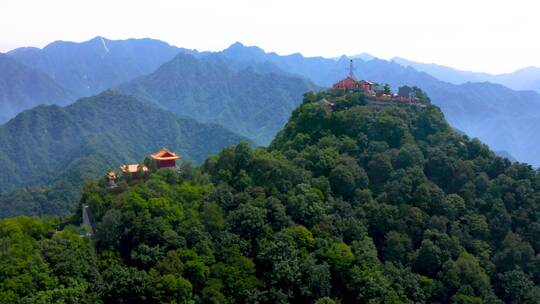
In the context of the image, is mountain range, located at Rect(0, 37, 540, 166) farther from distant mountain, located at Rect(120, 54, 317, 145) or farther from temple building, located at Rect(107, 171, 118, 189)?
temple building, located at Rect(107, 171, 118, 189)

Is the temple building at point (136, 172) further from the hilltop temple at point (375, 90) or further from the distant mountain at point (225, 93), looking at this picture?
the distant mountain at point (225, 93)

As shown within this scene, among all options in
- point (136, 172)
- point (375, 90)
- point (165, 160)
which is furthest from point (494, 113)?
point (136, 172)

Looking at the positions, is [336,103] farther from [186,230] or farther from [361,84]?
[186,230]

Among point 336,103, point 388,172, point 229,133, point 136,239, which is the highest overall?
point 336,103

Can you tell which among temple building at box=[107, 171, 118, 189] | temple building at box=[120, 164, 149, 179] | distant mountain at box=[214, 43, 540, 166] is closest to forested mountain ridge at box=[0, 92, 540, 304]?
temple building at box=[107, 171, 118, 189]

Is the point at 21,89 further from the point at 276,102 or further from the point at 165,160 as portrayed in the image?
the point at 165,160

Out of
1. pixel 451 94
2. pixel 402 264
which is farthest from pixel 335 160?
pixel 451 94

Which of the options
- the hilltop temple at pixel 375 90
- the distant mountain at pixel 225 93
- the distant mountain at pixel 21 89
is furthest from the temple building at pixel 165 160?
the distant mountain at pixel 21 89
